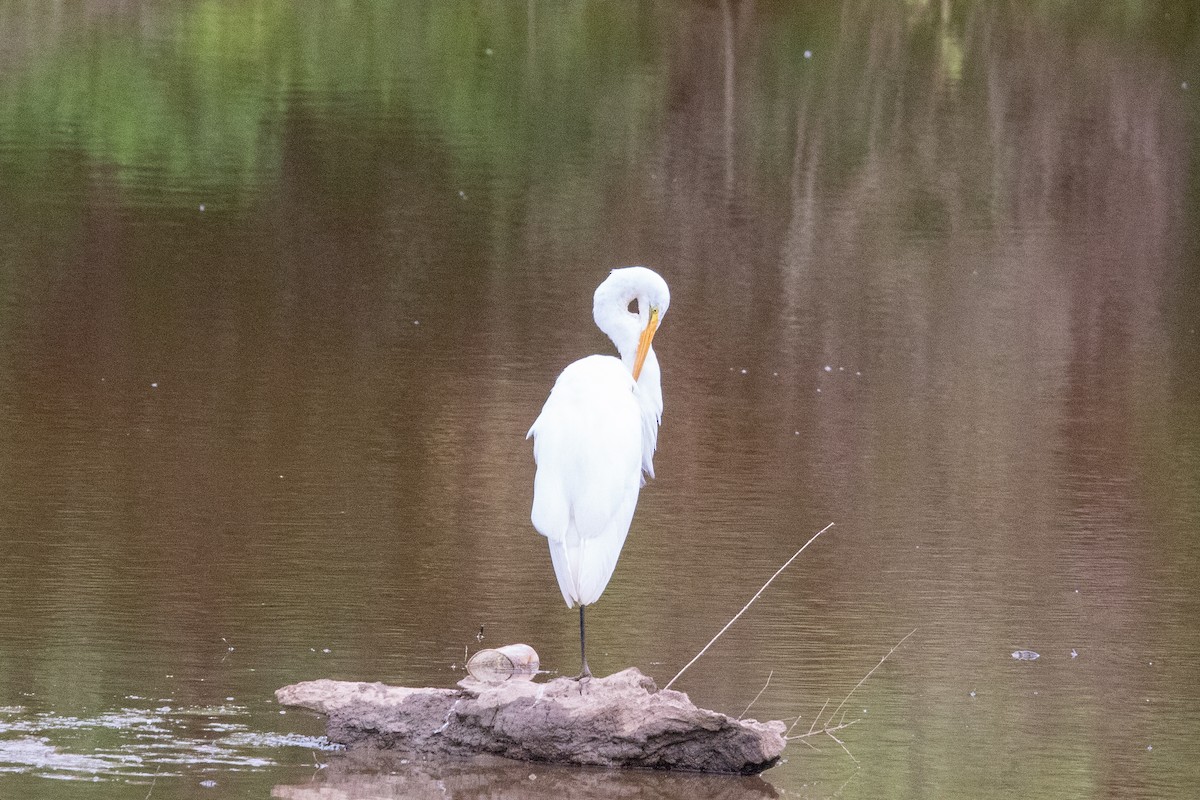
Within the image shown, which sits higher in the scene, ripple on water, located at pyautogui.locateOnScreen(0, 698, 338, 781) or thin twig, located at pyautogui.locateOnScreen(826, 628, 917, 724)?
ripple on water, located at pyautogui.locateOnScreen(0, 698, 338, 781)

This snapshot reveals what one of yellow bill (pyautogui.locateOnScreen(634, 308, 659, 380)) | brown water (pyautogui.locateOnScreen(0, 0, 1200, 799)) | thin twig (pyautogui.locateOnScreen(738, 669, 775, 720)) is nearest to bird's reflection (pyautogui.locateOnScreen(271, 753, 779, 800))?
brown water (pyautogui.locateOnScreen(0, 0, 1200, 799))

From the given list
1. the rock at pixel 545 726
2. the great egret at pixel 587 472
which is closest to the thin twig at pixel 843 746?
the rock at pixel 545 726

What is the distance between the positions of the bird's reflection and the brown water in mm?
16

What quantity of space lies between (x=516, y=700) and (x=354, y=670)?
2.37 feet

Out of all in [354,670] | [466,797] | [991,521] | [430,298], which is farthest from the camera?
[430,298]

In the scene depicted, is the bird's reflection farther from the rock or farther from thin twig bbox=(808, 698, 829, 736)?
thin twig bbox=(808, 698, 829, 736)

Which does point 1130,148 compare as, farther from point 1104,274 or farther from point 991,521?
point 991,521

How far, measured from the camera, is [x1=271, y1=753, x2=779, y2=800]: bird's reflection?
14.9ft

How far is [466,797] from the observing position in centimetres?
452

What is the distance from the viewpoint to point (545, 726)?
475 centimetres

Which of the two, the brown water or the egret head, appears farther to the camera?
the egret head

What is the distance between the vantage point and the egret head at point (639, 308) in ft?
18.2

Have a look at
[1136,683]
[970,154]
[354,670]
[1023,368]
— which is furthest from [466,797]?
[970,154]

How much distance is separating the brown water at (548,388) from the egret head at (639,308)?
82 cm
